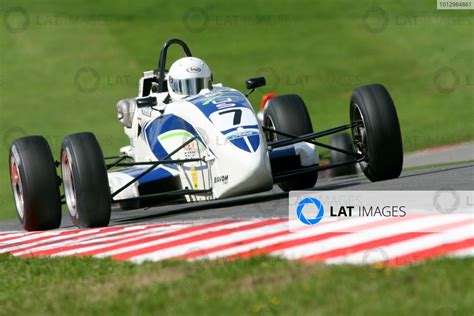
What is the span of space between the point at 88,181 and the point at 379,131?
2959 millimetres

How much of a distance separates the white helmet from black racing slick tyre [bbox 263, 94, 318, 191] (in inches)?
37.5

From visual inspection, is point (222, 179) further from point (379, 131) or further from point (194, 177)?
point (379, 131)

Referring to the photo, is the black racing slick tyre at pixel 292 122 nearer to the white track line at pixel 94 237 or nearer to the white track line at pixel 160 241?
the white track line at pixel 94 237

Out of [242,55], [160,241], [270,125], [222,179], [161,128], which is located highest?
[242,55]

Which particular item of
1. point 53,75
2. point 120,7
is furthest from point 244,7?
point 53,75

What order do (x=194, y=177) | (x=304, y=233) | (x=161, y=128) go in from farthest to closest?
(x=161, y=128) → (x=194, y=177) → (x=304, y=233)

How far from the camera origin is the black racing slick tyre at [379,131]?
11.5 m

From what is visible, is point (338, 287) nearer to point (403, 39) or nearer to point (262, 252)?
point (262, 252)

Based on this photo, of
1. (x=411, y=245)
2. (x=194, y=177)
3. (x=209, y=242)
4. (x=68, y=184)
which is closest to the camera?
(x=411, y=245)

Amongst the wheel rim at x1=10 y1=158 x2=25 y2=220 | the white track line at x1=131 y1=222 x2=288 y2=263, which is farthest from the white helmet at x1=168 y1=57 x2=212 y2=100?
the white track line at x1=131 y1=222 x2=288 y2=263

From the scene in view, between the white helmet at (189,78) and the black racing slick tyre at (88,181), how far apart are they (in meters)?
1.71

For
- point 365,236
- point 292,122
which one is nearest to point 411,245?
point 365,236

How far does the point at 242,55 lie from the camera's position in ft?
100

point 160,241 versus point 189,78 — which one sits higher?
point 189,78
